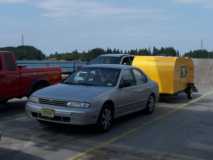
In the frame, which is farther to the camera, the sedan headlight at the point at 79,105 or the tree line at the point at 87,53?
the tree line at the point at 87,53

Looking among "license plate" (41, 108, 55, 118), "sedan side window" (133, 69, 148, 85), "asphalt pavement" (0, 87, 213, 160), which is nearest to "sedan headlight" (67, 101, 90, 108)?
"license plate" (41, 108, 55, 118)

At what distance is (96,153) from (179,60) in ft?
32.9

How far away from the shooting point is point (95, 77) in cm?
1119

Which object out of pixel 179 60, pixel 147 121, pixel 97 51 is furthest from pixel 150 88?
pixel 97 51

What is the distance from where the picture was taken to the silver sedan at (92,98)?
9.46 meters

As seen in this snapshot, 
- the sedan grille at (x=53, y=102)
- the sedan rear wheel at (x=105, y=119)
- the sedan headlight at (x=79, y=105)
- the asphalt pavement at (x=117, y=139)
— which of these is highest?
the sedan grille at (x=53, y=102)

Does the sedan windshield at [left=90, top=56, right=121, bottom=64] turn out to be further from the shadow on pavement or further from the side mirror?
the shadow on pavement

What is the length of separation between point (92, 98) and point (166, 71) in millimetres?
7236

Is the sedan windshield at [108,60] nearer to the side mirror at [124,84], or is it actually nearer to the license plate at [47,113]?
the side mirror at [124,84]

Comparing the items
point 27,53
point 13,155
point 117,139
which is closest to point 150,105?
point 117,139

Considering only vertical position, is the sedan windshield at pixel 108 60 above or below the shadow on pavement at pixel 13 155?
above

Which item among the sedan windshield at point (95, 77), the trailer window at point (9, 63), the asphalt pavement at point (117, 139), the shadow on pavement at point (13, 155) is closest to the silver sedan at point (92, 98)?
the sedan windshield at point (95, 77)

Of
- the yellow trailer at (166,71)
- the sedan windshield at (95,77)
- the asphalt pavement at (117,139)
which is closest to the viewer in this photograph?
the asphalt pavement at (117,139)

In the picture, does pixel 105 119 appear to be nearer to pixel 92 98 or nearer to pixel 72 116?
pixel 92 98
